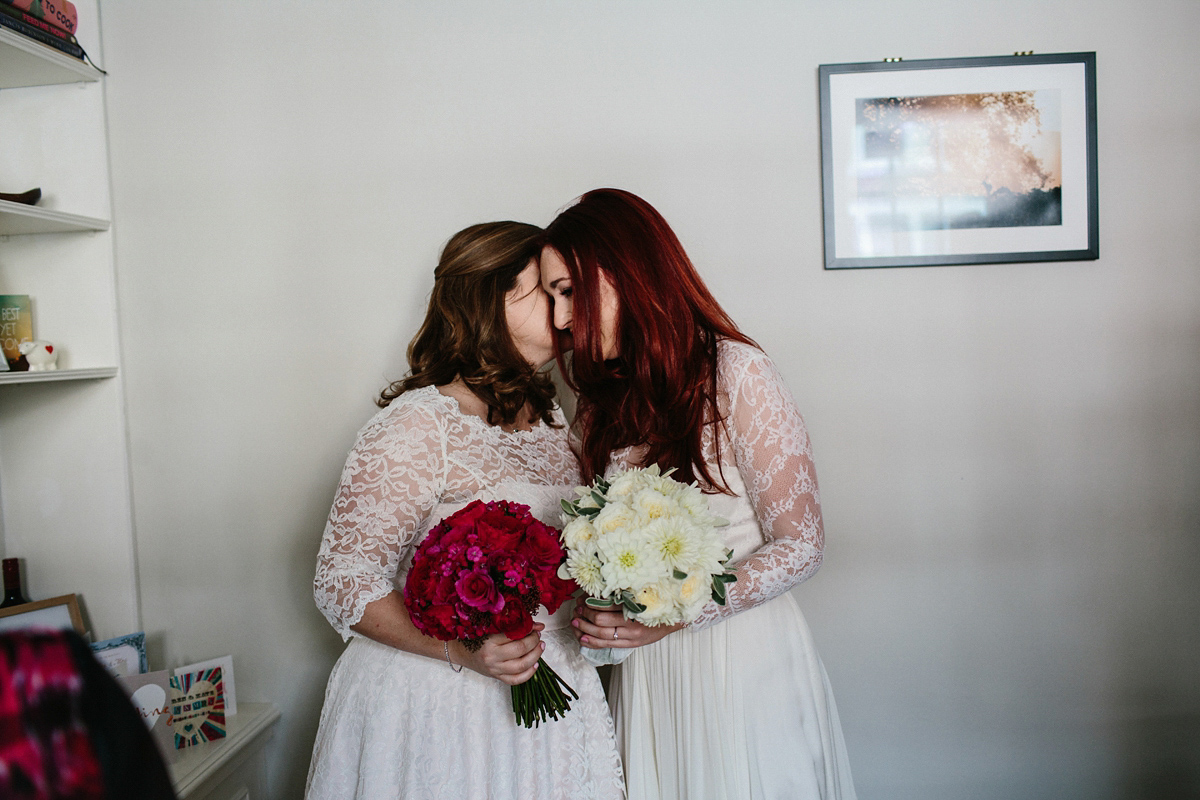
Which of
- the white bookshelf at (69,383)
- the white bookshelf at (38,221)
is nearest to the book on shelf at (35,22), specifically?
the white bookshelf at (69,383)

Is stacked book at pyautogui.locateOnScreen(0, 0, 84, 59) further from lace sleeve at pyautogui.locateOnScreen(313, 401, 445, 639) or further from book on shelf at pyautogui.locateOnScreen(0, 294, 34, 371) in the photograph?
lace sleeve at pyautogui.locateOnScreen(313, 401, 445, 639)

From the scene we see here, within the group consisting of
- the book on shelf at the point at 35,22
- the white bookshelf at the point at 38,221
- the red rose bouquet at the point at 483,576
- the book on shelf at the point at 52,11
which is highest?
the book on shelf at the point at 52,11

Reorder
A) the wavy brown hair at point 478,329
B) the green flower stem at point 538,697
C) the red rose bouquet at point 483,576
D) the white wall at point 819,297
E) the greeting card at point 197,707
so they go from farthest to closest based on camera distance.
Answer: the white wall at point 819,297 → the greeting card at point 197,707 → the wavy brown hair at point 478,329 → the green flower stem at point 538,697 → the red rose bouquet at point 483,576

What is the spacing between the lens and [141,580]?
2322 mm

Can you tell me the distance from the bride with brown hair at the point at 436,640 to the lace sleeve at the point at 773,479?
415mm

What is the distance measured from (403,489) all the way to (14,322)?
5.16 feet

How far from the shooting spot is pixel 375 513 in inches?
54.8

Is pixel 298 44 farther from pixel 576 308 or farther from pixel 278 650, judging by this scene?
pixel 278 650

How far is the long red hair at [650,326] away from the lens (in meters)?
1.49

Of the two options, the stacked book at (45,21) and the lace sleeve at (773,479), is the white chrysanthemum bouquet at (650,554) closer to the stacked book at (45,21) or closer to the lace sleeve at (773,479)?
the lace sleeve at (773,479)

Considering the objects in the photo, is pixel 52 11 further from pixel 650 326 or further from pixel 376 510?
pixel 650 326

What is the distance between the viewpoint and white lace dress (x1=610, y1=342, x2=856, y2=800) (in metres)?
1.40

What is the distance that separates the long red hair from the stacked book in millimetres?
1667

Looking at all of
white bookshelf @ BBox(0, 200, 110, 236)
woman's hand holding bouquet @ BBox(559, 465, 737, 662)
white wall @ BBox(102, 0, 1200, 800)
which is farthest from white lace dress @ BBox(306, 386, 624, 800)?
white bookshelf @ BBox(0, 200, 110, 236)
